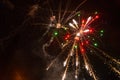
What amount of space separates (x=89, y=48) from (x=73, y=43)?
1.04 metres

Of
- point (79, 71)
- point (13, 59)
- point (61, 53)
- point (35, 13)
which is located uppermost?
point (35, 13)

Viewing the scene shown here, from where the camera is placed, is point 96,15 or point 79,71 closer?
point 96,15

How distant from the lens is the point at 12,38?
18.4 metres

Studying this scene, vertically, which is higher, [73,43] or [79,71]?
[73,43]

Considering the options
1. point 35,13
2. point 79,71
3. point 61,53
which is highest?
point 35,13

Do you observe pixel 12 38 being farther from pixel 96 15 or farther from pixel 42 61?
pixel 96 15

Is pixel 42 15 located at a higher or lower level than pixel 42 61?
higher

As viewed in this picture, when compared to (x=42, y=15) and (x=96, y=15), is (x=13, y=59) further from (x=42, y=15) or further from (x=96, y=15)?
(x=96, y=15)

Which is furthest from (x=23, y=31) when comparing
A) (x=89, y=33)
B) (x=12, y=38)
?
(x=89, y=33)

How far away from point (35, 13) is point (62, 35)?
6.07ft

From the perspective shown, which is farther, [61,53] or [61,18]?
[61,53]

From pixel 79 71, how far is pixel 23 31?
4092 millimetres

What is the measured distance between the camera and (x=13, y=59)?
63.9 ft

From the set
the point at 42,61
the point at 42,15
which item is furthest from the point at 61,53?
the point at 42,15
